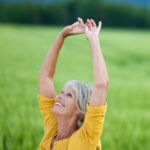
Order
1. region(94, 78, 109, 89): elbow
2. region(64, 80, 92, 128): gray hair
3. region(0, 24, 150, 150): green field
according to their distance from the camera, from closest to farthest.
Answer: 1. region(94, 78, 109, 89): elbow
2. region(64, 80, 92, 128): gray hair
3. region(0, 24, 150, 150): green field

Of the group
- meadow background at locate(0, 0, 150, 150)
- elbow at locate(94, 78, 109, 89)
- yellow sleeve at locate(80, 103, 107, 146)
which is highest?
elbow at locate(94, 78, 109, 89)

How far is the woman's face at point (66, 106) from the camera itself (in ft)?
6.23

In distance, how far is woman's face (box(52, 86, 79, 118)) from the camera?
190cm

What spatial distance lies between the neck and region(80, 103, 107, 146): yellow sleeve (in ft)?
0.47

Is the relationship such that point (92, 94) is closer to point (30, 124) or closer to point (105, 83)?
point (105, 83)

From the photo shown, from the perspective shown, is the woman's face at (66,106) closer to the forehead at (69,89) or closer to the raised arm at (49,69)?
the forehead at (69,89)

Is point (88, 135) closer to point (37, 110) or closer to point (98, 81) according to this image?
point (98, 81)

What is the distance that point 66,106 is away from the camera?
190 centimetres

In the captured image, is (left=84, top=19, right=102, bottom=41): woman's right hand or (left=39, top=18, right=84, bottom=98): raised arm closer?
(left=84, top=19, right=102, bottom=41): woman's right hand

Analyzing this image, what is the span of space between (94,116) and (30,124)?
2.07 metres

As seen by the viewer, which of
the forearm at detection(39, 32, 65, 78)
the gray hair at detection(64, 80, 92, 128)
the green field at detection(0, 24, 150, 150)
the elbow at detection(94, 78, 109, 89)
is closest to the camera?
the elbow at detection(94, 78, 109, 89)

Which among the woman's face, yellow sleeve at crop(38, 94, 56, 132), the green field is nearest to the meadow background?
the green field

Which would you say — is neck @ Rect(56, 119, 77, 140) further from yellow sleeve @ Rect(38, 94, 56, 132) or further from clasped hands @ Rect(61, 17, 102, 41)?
clasped hands @ Rect(61, 17, 102, 41)

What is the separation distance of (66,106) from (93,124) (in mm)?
220
